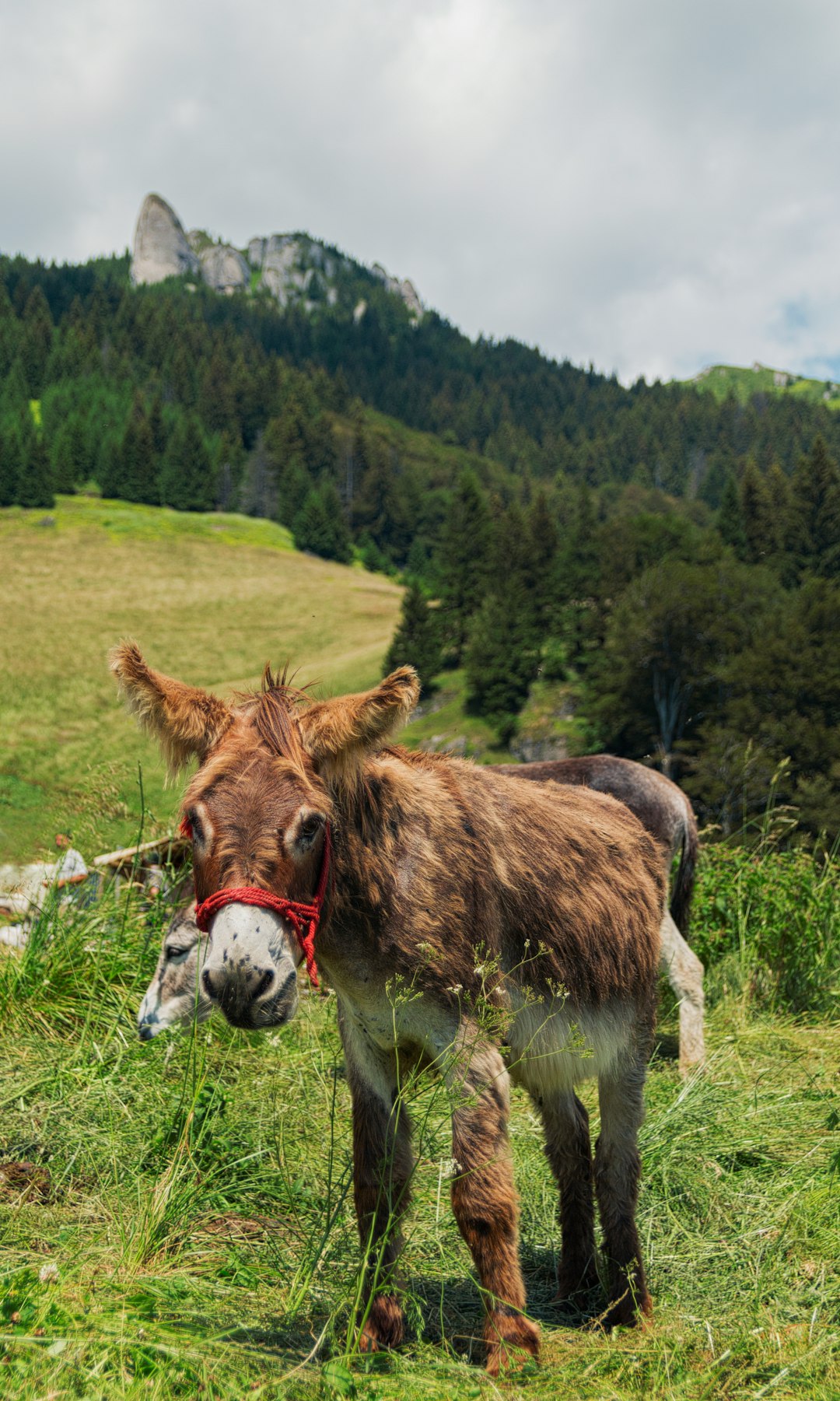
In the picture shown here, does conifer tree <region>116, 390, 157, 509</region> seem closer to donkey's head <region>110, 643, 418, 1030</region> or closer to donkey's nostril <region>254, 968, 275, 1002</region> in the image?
donkey's head <region>110, 643, 418, 1030</region>

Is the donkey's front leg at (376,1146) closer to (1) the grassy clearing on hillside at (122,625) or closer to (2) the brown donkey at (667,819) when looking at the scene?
(1) the grassy clearing on hillside at (122,625)

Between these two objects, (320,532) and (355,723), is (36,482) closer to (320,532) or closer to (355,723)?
(320,532)

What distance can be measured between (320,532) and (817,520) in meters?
53.6

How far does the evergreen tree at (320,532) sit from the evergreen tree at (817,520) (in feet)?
166

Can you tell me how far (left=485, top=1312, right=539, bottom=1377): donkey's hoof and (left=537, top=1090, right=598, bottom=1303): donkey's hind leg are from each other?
954 mm

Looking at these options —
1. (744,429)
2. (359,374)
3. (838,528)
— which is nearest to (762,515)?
(838,528)

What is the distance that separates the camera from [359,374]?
18812cm

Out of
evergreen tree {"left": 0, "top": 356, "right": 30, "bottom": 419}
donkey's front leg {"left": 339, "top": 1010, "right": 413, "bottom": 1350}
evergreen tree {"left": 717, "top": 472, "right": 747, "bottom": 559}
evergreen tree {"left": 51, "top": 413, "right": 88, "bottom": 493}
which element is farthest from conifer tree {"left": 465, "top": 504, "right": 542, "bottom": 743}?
evergreen tree {"left": 0, "top": 356, "right": 30, "bottom": 419}

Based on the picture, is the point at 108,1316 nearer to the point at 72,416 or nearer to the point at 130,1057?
the point at 130,1057

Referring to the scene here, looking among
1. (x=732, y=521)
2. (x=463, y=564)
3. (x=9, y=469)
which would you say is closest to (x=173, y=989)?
(x=463, y=564)

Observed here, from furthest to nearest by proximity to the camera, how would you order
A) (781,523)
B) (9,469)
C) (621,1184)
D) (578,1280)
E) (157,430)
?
(157,430) → (9,469) → (781,523) → (578,1280) → (621,1184)

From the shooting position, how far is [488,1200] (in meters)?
2.59

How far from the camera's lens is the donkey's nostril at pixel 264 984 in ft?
7.02

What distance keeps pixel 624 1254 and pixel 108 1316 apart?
1.95 metres
